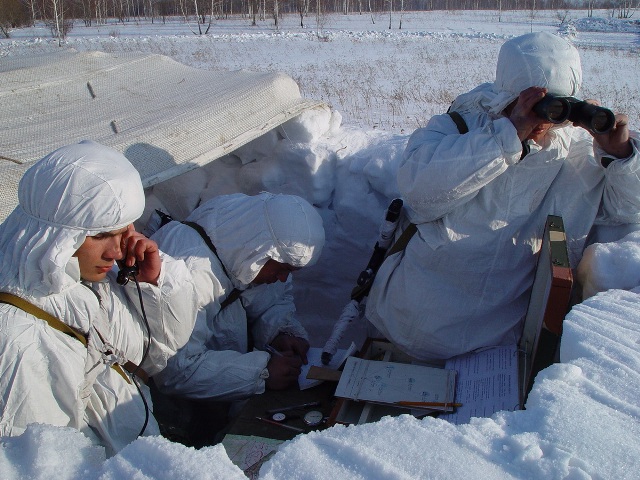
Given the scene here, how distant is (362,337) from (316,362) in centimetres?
74

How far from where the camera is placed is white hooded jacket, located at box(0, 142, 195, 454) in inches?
57.8

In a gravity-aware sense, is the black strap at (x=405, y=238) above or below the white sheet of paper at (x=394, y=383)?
above

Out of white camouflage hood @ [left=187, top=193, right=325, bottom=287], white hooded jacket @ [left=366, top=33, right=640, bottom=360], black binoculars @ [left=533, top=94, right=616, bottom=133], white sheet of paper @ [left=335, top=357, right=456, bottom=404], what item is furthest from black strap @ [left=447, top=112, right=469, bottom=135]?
white sheet of paper @ [left=335, top=357, right=456, bottom=404]

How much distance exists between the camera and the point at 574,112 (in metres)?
1.84

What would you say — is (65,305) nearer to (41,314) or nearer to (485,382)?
(41,314)

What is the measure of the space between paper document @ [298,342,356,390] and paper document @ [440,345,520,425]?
440mm

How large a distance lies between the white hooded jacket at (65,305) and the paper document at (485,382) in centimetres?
94

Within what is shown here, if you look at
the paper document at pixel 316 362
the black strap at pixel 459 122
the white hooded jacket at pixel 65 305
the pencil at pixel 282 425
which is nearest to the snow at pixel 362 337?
the white hooded jacket at pixel 65 305

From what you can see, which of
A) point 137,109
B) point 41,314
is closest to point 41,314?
point 41,314

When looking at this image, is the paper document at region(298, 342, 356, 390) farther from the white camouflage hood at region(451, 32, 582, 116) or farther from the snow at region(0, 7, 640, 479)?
the white camouflage hood at region(451, 32, 582, 116)

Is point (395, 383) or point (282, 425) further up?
point (395, 383)

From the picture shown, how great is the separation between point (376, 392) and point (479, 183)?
2.43 feet

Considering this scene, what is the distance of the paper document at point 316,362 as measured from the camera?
2.35m

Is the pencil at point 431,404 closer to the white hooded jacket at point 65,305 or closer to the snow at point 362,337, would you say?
the snow at point 362,337
